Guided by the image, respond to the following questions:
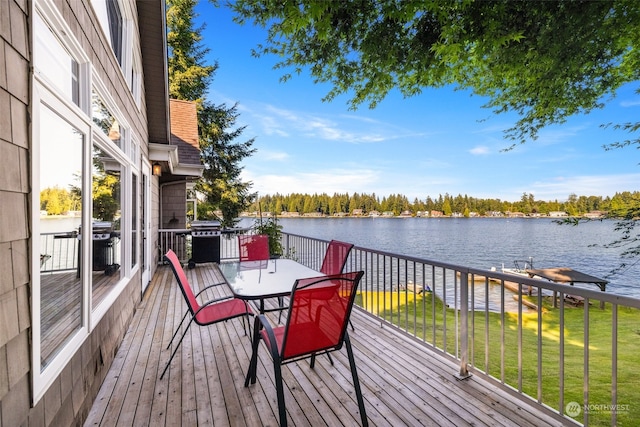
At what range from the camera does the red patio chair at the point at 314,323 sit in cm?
197

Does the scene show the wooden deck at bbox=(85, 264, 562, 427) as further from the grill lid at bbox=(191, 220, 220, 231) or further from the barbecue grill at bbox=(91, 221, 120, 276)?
the grill lid at bbox=(191, 220, 220, 231)

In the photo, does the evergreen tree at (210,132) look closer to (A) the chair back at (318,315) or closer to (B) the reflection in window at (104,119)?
(B) the reflection in window at (104,119)

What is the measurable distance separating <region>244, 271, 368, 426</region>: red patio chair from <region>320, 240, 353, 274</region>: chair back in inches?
63.7

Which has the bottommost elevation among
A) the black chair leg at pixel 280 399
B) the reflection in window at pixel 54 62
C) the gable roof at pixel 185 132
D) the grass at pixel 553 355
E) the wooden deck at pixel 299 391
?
the grass at pixel 553 355

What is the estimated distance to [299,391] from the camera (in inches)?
101

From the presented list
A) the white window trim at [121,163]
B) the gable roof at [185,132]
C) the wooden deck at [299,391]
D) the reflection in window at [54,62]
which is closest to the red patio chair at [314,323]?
→ the wooden deck at [299,391]

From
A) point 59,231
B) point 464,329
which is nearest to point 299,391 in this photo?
point 464,329

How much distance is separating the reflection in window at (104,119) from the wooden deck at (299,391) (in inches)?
89.4

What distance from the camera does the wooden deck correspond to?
2.22 metres

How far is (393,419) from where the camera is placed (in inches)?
87.0

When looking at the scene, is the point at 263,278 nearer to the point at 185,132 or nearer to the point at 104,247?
the point at 104,247

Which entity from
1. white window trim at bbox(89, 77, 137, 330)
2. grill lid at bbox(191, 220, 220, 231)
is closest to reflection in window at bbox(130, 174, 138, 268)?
white window trim at bbox(89, 77, 137, 330)

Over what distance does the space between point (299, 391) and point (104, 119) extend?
3056 millimetres

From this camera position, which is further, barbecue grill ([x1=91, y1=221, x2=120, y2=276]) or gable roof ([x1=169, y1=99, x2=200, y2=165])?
gable roof ([x1=169, y1=99, x2=200, y2=165])
